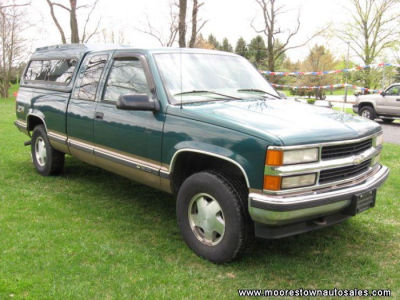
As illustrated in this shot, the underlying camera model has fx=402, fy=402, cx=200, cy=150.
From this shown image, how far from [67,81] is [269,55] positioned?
59.3 ft

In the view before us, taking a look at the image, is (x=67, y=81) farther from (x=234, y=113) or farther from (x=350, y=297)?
(x=350, y=297)

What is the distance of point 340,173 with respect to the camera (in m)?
3.26

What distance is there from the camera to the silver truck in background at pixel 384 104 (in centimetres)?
1585

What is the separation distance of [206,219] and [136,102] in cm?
123

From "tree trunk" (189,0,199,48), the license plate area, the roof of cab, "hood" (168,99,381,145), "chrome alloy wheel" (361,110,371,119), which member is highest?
"tree trunk" (189,0,199,48)

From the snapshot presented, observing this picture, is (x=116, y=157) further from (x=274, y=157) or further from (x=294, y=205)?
(x=294, y=205)

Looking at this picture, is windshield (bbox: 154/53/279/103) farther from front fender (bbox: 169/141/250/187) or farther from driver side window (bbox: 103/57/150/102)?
front fender (bbox: 169/141/250/187)

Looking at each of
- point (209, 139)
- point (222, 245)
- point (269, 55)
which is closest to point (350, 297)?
point (222, 245)

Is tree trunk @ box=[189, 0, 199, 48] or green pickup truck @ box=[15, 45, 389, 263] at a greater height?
tree trunk @ box=[189, 0, 199, 48]

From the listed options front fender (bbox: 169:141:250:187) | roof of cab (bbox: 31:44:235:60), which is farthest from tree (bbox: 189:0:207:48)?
front fender (bbox: 169:141:250:187)

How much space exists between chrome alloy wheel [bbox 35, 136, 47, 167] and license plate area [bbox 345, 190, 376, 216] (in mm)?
4607

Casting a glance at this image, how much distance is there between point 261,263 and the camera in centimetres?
349

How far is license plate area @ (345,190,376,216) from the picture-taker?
10.6 feet

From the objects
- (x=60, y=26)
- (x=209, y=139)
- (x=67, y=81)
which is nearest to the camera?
(x=209, y=139)
